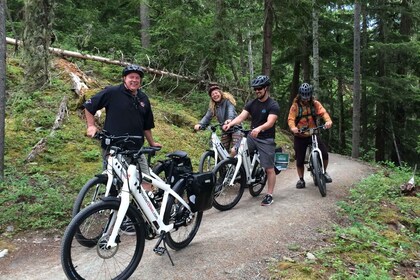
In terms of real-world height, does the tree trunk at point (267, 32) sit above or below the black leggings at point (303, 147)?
above

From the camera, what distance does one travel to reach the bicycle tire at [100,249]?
3.56 m

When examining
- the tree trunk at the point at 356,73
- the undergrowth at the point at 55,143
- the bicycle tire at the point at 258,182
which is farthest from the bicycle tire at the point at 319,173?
the tree trunk at the point at 356,73

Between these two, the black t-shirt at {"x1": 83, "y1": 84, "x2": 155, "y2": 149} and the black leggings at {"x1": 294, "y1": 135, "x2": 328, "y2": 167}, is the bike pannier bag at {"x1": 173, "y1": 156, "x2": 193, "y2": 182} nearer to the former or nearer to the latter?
the black t-shirt at {"x1": 83, "y1": 84, "x2": 155, "y2": 149}

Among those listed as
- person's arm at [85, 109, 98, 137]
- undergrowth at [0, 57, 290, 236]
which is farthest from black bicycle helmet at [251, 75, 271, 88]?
undergrowth at [0, 57, 290, 236]

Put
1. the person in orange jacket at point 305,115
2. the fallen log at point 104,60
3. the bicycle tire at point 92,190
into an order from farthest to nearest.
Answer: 1. the fallen log at point 104,60
2. the person in orange jacket at point 305,115
3. the bicycle tire at point 92,190

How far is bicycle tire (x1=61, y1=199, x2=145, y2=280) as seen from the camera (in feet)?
11.7

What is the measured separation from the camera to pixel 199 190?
4.80 metres

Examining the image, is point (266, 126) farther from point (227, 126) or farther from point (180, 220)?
point (180, 220)

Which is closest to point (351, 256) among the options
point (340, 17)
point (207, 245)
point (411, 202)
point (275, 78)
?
point (207, 245)

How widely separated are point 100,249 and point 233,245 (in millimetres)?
1961

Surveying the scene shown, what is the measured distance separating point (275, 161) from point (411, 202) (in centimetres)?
345

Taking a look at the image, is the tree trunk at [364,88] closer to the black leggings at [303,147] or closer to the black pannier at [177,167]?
the black leggings at [303,147]

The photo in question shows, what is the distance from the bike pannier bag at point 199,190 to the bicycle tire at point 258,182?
259 centimetres

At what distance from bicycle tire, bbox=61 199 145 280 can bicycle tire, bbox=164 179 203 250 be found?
1.62 ft
